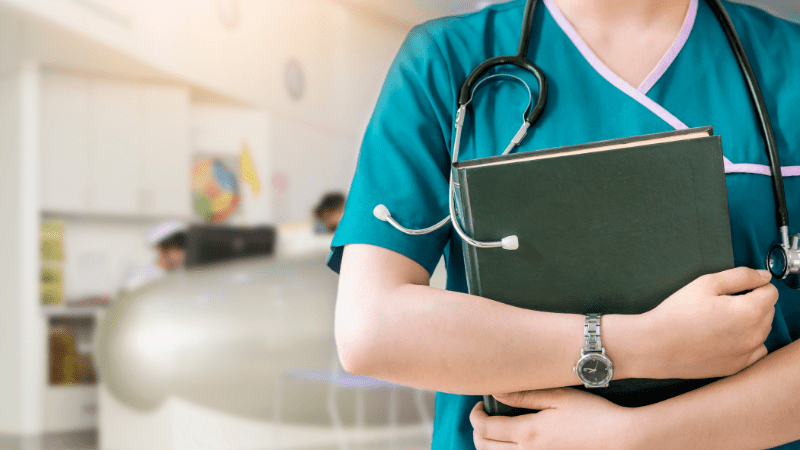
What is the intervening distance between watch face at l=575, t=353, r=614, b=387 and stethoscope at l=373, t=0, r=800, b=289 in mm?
112

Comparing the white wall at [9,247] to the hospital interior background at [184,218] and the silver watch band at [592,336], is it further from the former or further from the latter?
the silver watch band at [592,336]

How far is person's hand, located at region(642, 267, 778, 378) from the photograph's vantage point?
44cm

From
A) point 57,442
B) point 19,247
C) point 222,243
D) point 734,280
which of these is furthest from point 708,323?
point 19,247

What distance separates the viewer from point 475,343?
0.45 metres

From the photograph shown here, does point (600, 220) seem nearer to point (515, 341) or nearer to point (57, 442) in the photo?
point (515, 341)

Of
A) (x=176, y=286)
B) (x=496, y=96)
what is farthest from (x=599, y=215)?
(x=176, y=286)

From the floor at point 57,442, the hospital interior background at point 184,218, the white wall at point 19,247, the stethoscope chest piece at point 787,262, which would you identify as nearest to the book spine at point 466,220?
the stethoscope chest piece at point 787,262

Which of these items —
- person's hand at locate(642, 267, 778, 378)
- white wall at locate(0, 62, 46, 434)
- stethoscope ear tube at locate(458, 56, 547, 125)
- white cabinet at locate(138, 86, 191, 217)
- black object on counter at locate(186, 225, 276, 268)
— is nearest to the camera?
person's hand at locate(642, 267, 778, 378)

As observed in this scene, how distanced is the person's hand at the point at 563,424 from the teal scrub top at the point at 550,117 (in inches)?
3.2

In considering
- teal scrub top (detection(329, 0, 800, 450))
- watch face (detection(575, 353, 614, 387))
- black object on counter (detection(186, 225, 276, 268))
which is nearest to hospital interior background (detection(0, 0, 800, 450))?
black object on counter (detection(186, 225, 276, 268))

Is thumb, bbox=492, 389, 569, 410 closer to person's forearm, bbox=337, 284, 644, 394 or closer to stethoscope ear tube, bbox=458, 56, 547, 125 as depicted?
person's forearm, bbox=337, 284, 644, 394

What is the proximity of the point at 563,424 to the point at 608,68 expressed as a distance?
0.98 ft

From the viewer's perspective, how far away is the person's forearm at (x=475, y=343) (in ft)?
1.48

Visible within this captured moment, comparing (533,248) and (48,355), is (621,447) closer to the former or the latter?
(533,248)
